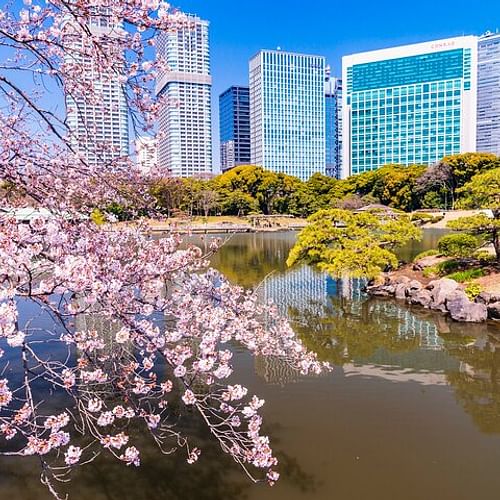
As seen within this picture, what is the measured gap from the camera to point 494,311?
416 inches

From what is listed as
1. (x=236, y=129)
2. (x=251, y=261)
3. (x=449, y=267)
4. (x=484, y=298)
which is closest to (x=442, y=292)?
(x=484, y=298)

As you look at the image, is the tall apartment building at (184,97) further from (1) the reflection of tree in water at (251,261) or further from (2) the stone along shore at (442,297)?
(2) the stone along shore at (442,297)

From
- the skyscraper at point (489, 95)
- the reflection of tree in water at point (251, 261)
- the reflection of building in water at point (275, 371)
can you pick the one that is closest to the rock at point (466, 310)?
the reflection of building in water at point (275, 371)

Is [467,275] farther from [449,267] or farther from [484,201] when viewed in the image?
[484,201]

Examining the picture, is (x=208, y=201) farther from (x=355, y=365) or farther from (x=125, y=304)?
(x=125, y=304)

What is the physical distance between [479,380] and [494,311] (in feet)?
12.2

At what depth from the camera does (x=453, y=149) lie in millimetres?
78938

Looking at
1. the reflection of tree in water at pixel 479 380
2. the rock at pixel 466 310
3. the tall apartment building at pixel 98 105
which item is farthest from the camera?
the rock at pixel 466 310

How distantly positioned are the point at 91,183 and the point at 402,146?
283 ft

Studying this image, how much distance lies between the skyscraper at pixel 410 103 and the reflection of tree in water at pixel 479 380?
7809cm

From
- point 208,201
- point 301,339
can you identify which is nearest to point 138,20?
point 301,339

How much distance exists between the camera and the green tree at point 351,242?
12844 millimetres

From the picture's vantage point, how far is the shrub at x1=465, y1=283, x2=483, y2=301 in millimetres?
11334

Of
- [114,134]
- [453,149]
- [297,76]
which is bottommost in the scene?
[114,134]
